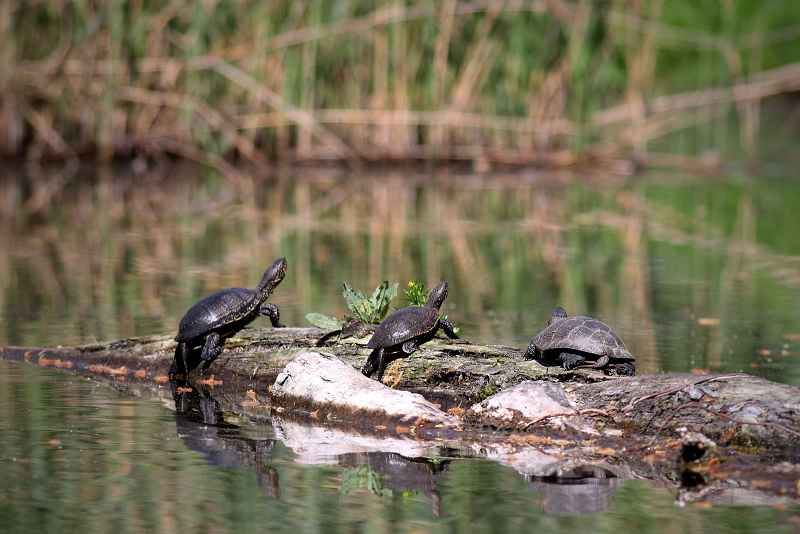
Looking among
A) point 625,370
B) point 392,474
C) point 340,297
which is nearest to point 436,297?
point 625,370

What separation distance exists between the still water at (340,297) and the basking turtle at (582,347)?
802 millimetres

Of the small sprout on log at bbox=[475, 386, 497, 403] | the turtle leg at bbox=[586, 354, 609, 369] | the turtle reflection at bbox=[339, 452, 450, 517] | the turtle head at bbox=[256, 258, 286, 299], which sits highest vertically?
the turtle head at bbox=[256, 258, 286, 299]

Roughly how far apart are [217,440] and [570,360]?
174 cm

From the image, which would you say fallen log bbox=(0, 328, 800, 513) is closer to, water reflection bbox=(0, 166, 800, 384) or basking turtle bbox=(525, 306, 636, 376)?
basking turtle bbox=(525, 306, 636, 376)

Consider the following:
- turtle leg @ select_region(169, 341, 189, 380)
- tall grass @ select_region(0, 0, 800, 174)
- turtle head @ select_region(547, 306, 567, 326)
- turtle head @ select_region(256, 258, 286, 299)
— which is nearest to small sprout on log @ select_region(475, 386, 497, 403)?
turtle head @ select_region(547, 306, 567, 326)

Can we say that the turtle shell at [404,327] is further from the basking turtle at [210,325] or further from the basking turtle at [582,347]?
the basking turtle at [210,325]

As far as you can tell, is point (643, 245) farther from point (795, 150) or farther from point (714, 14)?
point (714, 14)

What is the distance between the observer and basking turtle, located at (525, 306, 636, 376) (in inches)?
199

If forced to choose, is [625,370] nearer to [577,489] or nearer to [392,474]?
[577,489]

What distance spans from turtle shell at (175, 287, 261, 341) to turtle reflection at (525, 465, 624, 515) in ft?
7.27

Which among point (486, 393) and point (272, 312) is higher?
point (272, 312)

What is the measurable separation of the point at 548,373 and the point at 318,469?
54.3 inches

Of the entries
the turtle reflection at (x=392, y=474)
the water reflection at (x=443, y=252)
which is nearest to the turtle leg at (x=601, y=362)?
the water reflection at (x=443, y=252)

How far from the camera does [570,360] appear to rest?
5047 mm
